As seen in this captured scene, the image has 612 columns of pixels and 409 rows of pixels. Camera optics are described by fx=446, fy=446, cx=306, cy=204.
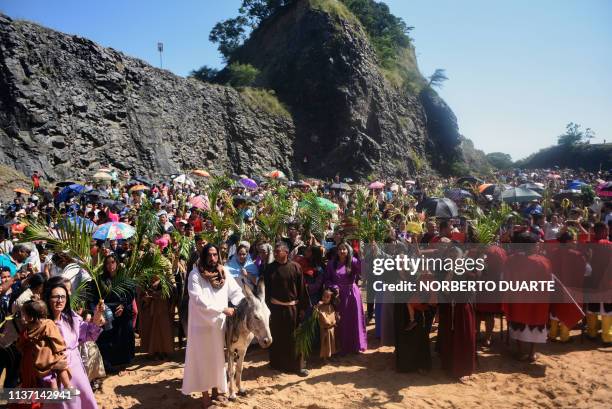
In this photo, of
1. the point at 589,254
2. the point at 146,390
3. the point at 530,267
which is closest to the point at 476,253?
the point at 530,267

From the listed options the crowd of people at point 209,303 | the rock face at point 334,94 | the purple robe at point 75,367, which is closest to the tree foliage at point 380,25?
the rock face at point 334,94

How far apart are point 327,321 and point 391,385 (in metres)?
1.11

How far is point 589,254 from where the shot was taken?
6504 mm

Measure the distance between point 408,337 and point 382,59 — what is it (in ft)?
134

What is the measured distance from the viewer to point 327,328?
593 cm

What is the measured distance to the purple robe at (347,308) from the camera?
20.4ft

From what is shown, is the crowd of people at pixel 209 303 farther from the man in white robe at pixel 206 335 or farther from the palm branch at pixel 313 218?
the palm branch at pixel 313 218

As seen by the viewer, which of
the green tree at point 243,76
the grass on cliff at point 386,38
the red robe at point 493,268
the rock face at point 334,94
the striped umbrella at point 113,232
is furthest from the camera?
the grass on cliff at point 386,38

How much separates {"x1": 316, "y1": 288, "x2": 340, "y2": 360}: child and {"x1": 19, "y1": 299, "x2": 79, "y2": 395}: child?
10.5 feet

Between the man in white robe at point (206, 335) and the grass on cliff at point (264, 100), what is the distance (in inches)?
1176

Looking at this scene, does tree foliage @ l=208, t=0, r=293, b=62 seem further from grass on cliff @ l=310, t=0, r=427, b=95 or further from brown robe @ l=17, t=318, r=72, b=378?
brown robe @ l=17, t=318, r=72, b=378

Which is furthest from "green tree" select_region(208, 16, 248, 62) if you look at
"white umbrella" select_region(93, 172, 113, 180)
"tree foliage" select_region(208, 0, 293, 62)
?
"white umbrella" select_region(93, 172, 113, 180)

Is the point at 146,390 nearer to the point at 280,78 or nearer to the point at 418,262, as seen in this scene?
the point at 418,262

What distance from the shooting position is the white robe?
456cm
